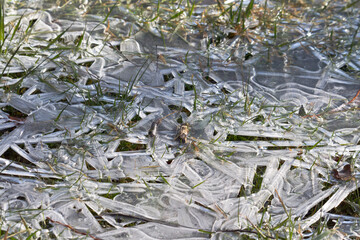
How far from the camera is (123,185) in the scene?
1.43m

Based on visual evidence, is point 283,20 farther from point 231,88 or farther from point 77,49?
A: point 77,49

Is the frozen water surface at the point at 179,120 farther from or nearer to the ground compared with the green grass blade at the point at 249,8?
nearer to the ground

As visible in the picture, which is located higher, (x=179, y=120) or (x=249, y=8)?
(x=249, y=8)

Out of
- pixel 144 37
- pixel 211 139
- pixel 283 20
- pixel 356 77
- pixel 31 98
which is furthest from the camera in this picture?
pixel 283 20

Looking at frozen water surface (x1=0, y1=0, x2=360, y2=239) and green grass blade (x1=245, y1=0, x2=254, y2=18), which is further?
green grass blade (x1=245, y1=0, x2=254, y2=18)

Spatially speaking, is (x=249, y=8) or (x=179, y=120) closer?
(x=179, y=120)

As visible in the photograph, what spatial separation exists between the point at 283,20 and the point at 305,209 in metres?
1.06

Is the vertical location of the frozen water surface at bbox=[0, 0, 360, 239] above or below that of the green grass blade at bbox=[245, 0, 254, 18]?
below

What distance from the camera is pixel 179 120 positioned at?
161 centimetres

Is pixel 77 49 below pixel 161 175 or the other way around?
the other way around

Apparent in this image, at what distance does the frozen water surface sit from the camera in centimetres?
135

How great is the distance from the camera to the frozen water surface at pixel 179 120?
1347mm

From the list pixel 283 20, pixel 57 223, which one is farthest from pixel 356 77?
pixel 57 223

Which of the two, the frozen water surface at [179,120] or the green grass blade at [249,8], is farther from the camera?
the green grass blade at [249,8]
